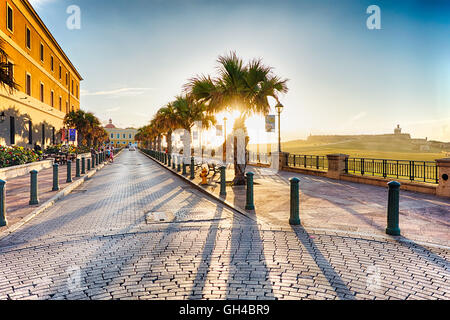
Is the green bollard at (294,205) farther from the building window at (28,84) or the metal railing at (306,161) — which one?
the building window at (28,84)

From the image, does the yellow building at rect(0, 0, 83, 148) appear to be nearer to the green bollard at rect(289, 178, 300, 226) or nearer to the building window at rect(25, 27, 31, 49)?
the building window at rect(25, 27, 31, 49)

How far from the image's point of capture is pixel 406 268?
13.6ft

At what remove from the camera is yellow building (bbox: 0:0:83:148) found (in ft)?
77.5

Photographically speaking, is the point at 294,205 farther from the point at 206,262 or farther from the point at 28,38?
the point at 28,38

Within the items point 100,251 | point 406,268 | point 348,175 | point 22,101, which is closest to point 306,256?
point 406,268

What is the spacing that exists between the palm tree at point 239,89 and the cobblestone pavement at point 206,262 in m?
7.29

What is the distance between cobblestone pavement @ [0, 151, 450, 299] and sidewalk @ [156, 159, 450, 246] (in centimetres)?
71

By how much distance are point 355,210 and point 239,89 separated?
734 centimetres

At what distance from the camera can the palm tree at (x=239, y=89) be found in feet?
41.9

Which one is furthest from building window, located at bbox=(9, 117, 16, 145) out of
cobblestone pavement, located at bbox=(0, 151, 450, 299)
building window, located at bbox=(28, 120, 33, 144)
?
cobblestone pavement, located at bbox=(0, 151, 450, 299)

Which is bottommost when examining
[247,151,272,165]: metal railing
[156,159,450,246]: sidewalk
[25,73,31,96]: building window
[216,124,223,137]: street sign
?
[156,159,450,246]: sidewalk

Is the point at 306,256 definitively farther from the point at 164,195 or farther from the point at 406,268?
the point at 164,195

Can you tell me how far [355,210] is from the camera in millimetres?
8039
